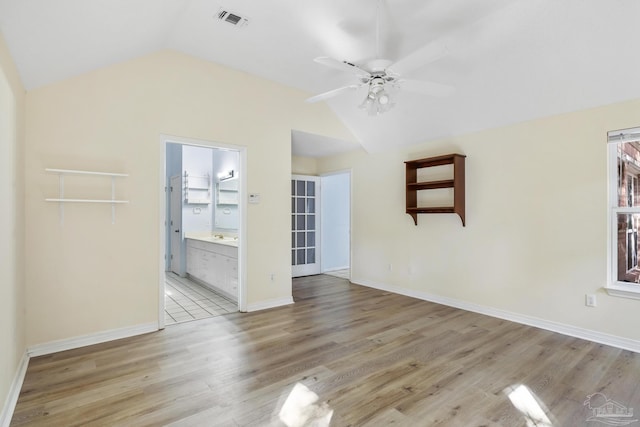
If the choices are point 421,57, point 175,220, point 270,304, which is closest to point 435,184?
point 421,57

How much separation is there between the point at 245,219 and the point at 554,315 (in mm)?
3703

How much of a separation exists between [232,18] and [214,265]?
350 centimetres

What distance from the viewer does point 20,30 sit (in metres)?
2.02

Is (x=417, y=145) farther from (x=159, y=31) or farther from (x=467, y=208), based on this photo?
(x=159, y=31)

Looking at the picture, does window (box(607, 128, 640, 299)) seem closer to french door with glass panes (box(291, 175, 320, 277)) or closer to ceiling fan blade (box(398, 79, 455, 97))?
ceiling fan blade (box(398, 79, 455, 97))

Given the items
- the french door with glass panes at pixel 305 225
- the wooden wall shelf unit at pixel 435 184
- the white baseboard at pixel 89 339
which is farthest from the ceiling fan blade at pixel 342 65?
the french door with glass panes at pixel 305 225

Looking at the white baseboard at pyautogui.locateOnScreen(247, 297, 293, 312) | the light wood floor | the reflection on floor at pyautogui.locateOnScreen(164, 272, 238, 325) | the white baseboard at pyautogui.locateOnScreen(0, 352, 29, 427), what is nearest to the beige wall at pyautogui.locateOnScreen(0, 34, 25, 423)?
the white baseboard at pyautogui.locateOnScreen(0, 352, 29, 427)

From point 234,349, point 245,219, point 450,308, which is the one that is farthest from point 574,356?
point 245,219

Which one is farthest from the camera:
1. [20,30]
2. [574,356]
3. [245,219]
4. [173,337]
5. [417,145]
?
[417,145]

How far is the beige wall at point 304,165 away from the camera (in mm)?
6463

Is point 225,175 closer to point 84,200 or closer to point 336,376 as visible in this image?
point 84,200

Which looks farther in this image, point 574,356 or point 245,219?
point 245,219

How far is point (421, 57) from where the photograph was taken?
2.26 meters

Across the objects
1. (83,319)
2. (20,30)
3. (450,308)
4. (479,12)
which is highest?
(479,12)
